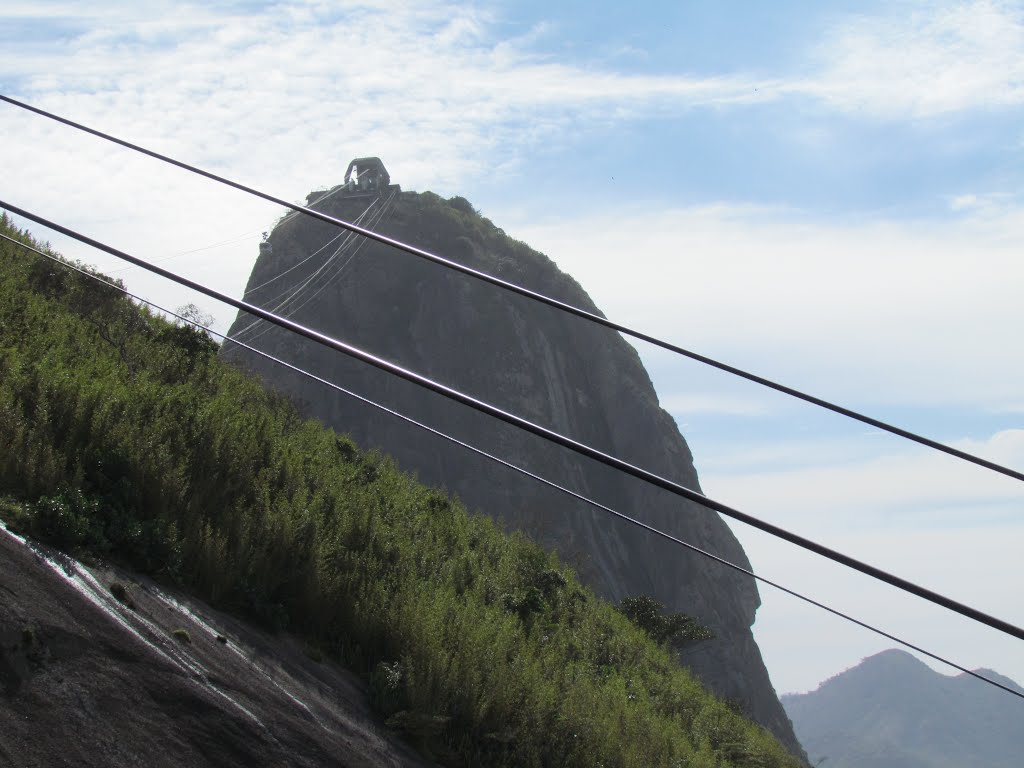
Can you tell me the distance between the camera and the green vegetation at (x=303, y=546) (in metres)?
9.55

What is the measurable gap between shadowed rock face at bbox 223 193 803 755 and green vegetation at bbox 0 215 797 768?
288ft

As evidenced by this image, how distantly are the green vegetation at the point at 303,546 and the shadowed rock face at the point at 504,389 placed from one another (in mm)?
87770

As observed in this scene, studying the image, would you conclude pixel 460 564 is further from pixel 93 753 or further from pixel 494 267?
Result: pixel 494 267

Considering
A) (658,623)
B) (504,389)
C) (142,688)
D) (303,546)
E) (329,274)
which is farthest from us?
(329,274)

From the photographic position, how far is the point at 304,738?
26.3 feet

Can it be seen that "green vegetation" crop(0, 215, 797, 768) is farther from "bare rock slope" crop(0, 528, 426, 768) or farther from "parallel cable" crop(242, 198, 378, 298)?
"parallel cable" crop(242, 198, 378, 298)

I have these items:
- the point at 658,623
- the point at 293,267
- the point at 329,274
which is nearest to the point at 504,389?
the point at 329,274

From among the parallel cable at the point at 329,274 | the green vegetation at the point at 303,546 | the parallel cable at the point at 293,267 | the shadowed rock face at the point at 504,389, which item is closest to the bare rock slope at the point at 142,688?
the green vegetation at the point at 303,546

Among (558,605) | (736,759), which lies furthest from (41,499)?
(736,759)

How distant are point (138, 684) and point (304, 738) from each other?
1.59 metres

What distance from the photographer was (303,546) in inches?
449

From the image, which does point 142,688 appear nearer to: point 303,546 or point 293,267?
point 303,546

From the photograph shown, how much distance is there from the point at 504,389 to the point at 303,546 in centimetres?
11279

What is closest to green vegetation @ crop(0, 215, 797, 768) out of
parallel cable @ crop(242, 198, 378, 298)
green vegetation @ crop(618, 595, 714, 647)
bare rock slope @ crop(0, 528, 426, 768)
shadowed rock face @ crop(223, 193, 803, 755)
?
bare rock slope @ crop(0, 528, 426, 768)
